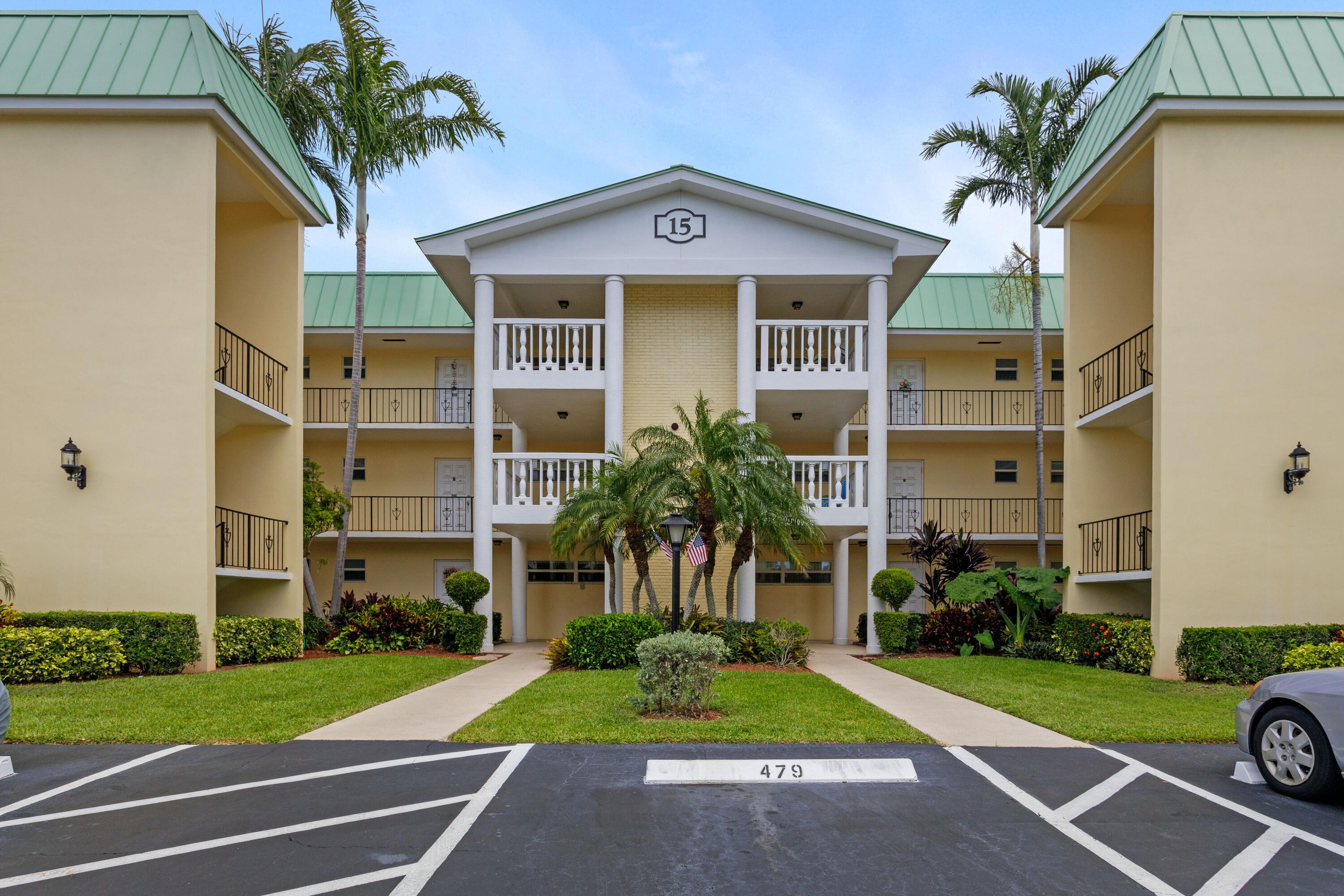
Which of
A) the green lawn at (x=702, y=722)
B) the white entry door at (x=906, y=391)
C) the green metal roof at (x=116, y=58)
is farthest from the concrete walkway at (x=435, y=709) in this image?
the white entry door at (x=906, y=391)

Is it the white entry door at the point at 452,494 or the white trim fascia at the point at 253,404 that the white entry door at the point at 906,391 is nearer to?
the white entry door at the point at 452,494

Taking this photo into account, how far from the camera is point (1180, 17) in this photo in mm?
15094

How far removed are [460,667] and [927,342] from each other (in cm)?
1555

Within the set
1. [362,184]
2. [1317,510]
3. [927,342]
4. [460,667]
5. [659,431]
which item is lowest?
[460,667]

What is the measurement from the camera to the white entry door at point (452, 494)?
25375 mm

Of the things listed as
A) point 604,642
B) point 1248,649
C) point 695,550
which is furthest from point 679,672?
Result: point 1248,649

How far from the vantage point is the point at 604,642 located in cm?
1489

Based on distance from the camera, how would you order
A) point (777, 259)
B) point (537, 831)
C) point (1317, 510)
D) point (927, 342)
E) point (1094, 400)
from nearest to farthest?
point (537, 831), point (1317, 510), point (1094, 400), point (777, 259), point (927, 342)

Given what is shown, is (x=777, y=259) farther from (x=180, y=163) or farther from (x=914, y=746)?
(x=914, y=746)

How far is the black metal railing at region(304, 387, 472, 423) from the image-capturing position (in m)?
25.8

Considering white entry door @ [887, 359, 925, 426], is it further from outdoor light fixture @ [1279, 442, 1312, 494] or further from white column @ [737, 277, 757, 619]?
outdoor light fixture @ [1279, 442, 1312, 494]

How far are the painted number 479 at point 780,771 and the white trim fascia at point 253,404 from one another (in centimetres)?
1123

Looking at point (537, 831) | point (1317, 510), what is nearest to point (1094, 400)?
point (1317, 510)

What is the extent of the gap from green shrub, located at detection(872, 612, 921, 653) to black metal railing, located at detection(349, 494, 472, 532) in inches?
474
